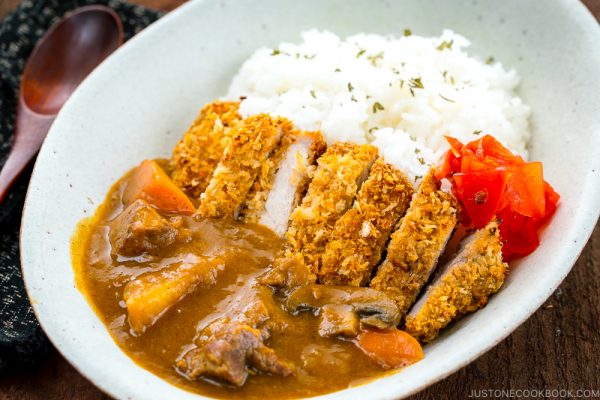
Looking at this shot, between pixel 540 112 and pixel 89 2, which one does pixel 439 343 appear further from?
pixel 89 2

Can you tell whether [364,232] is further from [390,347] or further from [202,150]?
[202,150]

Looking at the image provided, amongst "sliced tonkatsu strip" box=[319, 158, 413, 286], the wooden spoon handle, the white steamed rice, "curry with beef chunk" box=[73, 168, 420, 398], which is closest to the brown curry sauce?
"curry with beef chunk" box=[73, 168, 420, 398]

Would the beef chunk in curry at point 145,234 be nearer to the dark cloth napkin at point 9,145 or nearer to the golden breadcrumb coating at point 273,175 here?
the golden breadcrumb coating at point 273,175

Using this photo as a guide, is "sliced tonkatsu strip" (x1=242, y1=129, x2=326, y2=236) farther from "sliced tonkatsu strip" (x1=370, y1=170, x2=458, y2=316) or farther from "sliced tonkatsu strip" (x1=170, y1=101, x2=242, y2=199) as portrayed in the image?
"sliced tonkatsu strip" (x1=370, y1=170, x2=458, y2=316)

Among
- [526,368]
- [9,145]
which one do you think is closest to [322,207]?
[526,368]

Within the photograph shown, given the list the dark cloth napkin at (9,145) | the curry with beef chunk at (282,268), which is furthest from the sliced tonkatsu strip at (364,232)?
the dark cloth napkin at (9,145)

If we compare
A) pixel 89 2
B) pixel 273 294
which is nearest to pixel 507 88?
pixel 273 294

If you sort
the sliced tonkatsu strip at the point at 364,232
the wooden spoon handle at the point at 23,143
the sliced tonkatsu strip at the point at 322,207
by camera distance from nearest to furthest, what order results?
the sliced tonkatsu strip at the point at 364,232 < the sliced tonkatsu strip at the point at 322,207 < the wooden spoon handle at the point at 23,143
